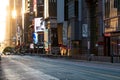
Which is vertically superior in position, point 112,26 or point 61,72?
point 112,26

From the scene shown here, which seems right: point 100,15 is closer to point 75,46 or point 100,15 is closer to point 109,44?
point 109,44

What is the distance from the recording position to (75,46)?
118m

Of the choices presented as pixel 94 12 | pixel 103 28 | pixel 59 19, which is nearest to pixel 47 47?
pixel 59 19

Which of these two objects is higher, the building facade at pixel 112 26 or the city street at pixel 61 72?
the building facade at pixel 112 26

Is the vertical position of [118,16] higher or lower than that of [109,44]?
higher

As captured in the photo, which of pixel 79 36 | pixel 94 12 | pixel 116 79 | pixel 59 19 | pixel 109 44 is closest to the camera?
pixel 116 79

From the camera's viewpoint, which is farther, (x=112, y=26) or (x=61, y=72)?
(x=112, y=26)

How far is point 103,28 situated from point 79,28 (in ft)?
82.7

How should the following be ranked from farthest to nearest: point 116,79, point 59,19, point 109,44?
point 59,19 < point 109,44 < point 116,79

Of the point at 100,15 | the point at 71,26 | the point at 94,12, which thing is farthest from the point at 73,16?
the point at 100,15

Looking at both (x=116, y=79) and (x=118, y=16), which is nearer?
(x=116, y=79)

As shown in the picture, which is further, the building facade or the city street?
the building facade

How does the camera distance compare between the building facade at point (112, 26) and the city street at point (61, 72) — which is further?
the building facade at point (112, 26)

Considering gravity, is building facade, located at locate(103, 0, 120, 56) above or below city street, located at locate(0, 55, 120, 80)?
above
